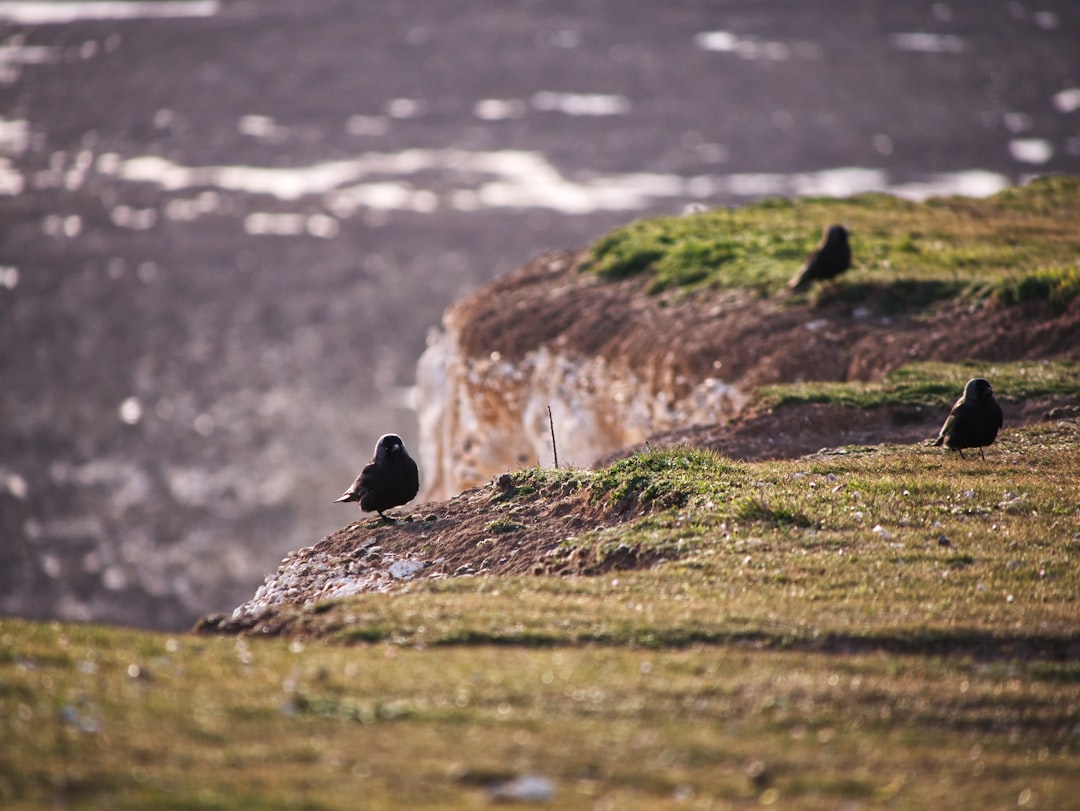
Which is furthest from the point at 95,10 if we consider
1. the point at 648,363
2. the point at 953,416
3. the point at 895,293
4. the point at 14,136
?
the point at 953,416

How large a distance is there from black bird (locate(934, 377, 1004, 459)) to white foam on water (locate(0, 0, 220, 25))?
10515cm

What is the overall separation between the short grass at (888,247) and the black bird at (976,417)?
Result: 6.62m

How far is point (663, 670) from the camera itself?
21.8 feet

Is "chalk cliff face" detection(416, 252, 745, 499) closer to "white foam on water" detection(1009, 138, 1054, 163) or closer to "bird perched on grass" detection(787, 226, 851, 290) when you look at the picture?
"bird perched on grass" detection(787, 226, 851, 290)

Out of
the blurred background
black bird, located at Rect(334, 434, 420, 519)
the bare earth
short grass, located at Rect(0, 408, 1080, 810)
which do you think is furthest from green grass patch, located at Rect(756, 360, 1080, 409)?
the blurred background

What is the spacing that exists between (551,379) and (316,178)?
65436 mm

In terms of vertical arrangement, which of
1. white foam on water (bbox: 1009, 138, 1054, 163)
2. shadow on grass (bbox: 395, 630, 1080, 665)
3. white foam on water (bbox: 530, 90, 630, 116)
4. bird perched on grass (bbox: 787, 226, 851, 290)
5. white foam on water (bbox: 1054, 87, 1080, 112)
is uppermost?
white foam on water (bbox: 530, 90, 630, 116)

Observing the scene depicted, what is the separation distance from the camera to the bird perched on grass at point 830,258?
18.1 m

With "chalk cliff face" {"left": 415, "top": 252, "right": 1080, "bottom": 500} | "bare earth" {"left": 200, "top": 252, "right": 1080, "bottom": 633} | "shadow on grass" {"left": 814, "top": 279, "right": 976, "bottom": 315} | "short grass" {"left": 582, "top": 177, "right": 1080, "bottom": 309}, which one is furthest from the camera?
"short grass" {"left": 582, "top": 177, "right": 1080, "bottom": 309}

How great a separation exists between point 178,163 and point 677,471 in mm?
80953

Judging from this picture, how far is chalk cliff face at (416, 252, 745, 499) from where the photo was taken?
19.0 meters

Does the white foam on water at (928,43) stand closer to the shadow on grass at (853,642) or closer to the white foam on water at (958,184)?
the white foam on water at (958,184)

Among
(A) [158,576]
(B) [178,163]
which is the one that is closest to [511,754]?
(A) [158,576]

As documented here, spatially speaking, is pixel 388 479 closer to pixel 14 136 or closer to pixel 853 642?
pixel 853 642
